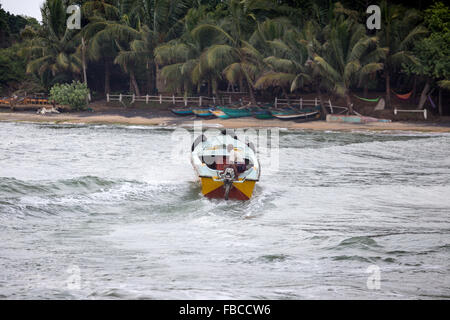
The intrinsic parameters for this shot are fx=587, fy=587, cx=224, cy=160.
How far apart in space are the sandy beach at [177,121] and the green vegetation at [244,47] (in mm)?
2042

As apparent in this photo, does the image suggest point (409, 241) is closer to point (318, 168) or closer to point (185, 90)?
point (318, 168)

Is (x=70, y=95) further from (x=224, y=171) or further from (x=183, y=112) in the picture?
(x=224, y=171)

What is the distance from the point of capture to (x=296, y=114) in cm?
3450

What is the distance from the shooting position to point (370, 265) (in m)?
9.20

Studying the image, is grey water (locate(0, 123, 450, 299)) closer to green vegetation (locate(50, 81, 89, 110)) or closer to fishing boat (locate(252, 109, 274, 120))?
fishing boat (locate(252, 109, 274, 120))

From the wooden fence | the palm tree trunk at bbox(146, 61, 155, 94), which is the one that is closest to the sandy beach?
the wooden fence

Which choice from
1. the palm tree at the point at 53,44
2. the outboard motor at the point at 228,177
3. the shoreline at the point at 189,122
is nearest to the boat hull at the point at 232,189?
the outboard motor at the point at 228,177

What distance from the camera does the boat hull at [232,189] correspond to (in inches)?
555

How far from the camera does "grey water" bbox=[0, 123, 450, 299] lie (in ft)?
26.8

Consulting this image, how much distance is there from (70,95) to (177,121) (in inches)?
312

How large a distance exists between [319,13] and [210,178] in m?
24.6

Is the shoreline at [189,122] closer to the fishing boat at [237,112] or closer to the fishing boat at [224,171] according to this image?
the fishing boat at [237,112]

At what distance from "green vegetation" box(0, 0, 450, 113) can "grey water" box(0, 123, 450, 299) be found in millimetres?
11364
